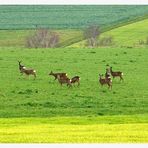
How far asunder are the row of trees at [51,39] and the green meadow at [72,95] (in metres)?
19.4

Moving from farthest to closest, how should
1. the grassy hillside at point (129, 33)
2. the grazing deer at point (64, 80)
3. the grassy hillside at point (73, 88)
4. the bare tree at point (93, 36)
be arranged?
the grassy hillside at point (129, 33) < the bare tree at point (93, 36) < the grazing deer at point (64, 80) < the grassy hillside at point (73, 88)

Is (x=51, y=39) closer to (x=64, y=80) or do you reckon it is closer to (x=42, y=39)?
(x=42, y=39)

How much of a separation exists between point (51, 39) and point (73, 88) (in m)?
35.9

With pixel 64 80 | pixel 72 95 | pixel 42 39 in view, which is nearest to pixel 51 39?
pixel 42 39

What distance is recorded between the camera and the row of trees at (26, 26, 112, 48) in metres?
60.6

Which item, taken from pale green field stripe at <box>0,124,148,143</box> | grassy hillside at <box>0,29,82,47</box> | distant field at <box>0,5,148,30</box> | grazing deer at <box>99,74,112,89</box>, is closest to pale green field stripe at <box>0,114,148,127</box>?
distant field at <box>0,5,148,30</box>

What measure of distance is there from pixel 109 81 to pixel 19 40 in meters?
37.9

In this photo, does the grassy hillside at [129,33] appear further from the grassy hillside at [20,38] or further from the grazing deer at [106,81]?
the grazing deer at [106,81]

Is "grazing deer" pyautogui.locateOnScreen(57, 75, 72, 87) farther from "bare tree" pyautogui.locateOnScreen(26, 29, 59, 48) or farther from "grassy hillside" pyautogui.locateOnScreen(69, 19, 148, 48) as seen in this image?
"grassy hillside" pyautogui.locateOnScreen(69, 19, 148, 48)

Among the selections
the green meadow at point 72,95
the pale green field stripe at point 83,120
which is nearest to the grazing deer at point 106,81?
the green meadow at point 72,95

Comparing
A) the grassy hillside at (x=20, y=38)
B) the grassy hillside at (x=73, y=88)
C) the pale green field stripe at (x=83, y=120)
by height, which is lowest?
the pale green field stripe at (x=83, y=120)

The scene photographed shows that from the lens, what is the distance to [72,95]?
1002 inches

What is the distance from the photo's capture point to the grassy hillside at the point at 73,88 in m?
22.8
